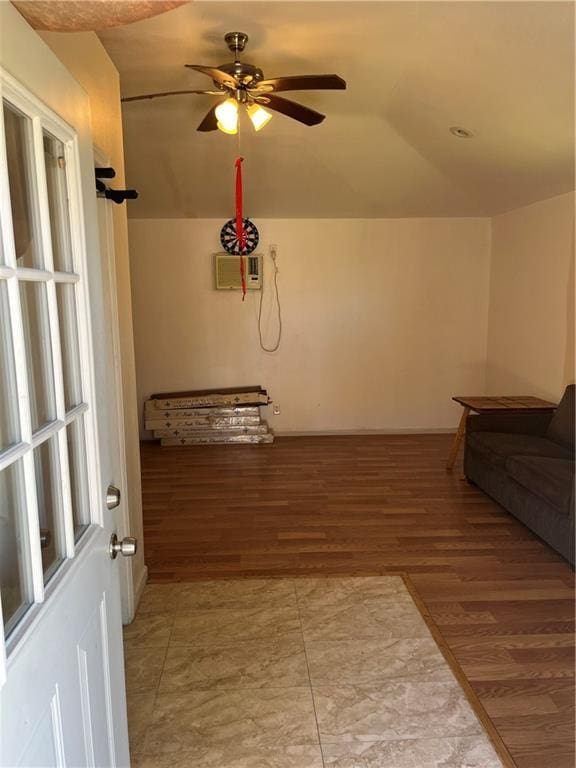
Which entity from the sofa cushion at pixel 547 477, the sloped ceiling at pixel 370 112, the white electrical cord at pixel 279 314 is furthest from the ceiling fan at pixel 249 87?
the white electrical cord at pixel 279 314

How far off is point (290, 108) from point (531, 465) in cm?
248

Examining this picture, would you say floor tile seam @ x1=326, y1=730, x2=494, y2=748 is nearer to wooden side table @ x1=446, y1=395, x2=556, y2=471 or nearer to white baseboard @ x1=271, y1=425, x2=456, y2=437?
wooden side table @ x1=446, y1=395, x2=556, y2=471

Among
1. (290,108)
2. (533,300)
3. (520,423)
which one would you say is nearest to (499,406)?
(520,423)

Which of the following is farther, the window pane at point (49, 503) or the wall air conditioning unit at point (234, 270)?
the wall air conditioning unit at point (234, 270)

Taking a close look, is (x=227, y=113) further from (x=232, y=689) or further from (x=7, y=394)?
(x=232, y=689)

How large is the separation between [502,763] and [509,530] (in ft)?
6.11

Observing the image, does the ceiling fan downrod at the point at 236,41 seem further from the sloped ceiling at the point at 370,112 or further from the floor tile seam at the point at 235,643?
the floor tile seam at the point at 235,643

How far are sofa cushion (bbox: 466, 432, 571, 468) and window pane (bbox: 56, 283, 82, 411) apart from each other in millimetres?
3058

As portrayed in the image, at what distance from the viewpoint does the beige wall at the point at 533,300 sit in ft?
13.9

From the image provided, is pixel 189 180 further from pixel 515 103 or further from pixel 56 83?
pixel 56 83

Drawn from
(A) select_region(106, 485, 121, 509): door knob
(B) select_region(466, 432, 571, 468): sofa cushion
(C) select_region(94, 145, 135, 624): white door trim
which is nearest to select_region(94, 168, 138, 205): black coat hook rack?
(C) select_region(94, 145, 135, 624): white door trim

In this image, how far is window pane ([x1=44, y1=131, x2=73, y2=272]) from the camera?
1.06 metres

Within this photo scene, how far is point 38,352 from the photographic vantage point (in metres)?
1.02

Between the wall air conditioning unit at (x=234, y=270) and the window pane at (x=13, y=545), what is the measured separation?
4.67 m
